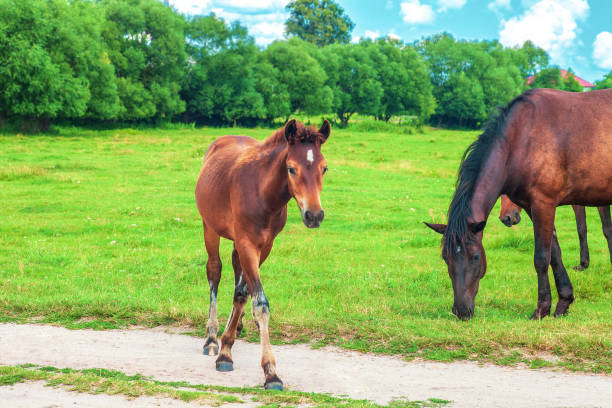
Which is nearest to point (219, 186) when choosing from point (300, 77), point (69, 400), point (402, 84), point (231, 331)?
point (231, 331)

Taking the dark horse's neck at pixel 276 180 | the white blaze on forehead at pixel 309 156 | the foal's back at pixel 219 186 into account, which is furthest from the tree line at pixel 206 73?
the white blaze on forehead at pixel 309 156

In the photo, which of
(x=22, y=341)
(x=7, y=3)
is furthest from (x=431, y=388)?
(x=7, y=3)

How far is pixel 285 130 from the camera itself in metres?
5.75

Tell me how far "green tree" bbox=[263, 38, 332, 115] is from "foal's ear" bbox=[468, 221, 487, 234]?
70.0 m

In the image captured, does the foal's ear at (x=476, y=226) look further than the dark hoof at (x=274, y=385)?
Yes

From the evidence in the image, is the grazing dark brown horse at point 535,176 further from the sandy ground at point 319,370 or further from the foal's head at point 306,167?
the foal's head at point 306,167

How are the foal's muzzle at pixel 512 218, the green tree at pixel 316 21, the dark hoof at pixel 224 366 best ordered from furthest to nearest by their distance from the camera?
the green tree at pixel 316 21 → the foal's muzzle at pixel 512 218 → the dark hoof at pixel 224 366

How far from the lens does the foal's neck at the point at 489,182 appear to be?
8.10 meters

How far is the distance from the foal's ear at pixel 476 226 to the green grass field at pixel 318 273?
3.81 feet

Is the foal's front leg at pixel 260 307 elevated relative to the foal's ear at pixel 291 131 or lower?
lower

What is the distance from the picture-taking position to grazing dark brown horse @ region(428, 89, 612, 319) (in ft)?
26.3

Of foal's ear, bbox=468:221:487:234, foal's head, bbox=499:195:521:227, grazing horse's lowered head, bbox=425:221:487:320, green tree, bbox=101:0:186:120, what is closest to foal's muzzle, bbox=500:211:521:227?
foal's head, bbox=499:195:521:227

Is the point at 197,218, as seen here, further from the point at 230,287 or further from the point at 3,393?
the point at 3,393

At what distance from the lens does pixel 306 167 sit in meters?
5.53
